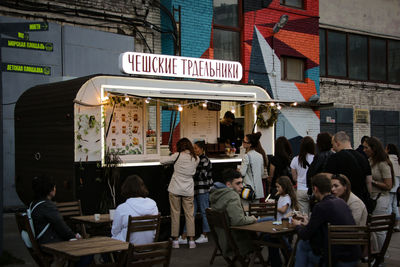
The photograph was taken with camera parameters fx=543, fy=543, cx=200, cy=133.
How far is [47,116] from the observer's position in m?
9.74

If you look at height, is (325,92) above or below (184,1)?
below

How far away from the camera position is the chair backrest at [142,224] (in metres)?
5.88

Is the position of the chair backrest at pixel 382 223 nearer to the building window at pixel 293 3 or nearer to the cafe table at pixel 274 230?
the cafe table at pixel 274 230

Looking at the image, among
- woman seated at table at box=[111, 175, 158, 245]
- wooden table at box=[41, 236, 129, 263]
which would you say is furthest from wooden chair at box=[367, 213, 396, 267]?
wooden table at box=[41, 236, 129, 263]

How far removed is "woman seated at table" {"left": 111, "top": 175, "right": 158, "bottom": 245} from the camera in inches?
236

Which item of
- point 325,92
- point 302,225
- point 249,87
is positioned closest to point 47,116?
point 249,87

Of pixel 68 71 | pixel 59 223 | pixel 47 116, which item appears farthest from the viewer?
pixel 68 71

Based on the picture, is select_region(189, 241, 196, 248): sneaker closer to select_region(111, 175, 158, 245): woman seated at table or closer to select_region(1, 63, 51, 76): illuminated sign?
select_region(111, 175, 158, 245): woman seated at table

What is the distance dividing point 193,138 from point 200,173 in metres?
2.79

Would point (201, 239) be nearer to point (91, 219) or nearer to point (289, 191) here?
point (91, 219)

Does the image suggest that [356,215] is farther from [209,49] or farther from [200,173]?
[209,49]

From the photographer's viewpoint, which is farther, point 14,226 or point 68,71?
point 68,71

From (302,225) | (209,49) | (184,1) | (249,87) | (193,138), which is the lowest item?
(302,225)

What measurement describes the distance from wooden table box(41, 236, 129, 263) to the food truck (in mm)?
3619
